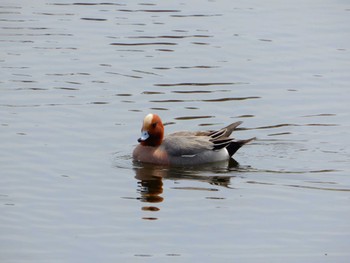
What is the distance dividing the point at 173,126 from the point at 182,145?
3.78 ft

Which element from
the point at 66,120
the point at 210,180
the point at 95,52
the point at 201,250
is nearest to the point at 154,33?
the point at 95,52

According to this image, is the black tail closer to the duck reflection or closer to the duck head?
the duck reflection

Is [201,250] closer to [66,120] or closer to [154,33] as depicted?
[66,120]

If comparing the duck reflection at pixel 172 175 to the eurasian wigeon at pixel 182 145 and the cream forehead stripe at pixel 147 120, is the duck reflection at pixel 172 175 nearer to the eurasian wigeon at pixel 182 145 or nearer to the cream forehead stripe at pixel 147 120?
the eurasian wigeon at pixel 182 145

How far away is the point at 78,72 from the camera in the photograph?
19.3m

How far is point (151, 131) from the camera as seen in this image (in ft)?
52.0

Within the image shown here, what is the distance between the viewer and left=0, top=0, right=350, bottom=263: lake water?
1211cm

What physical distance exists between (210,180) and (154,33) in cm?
741

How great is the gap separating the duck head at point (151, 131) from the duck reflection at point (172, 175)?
352 millimetres

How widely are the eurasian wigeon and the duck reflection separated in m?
0.12

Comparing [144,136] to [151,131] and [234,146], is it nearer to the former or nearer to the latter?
[151,131]

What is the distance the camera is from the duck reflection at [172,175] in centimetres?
1423

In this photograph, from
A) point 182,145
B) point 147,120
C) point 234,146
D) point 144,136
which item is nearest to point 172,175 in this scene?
point 182,145

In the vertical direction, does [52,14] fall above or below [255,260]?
above
